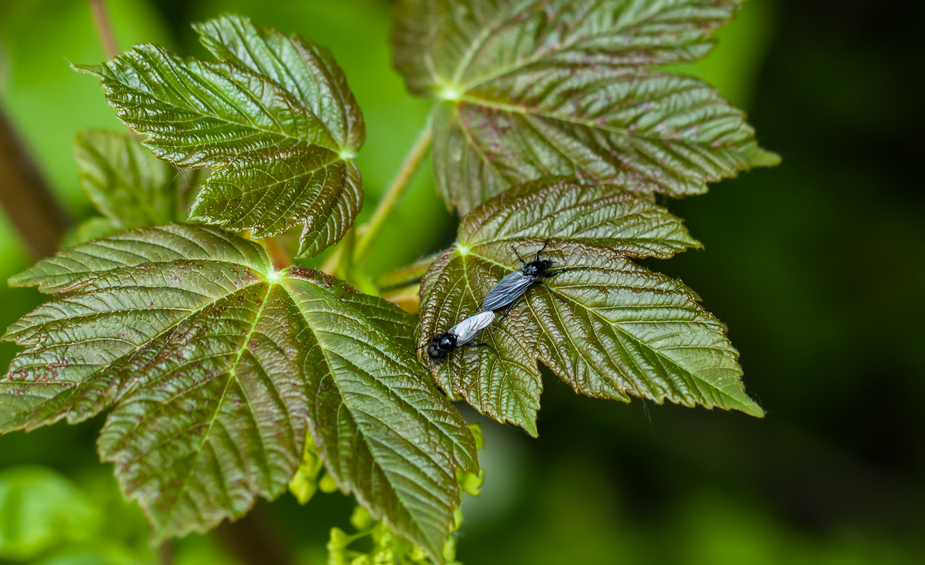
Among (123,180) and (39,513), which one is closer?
(123,180)

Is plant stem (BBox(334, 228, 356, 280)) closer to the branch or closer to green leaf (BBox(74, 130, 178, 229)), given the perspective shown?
green leaf (BBox(74, 130, 178, 229))

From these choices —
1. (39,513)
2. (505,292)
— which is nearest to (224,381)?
(505,292)

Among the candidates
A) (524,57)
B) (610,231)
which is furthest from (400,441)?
(524,57)

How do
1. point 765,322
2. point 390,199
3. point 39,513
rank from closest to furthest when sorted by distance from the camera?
point 390,199
point 39,513
point 765,322

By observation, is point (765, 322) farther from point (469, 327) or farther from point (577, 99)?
point (469, 327)

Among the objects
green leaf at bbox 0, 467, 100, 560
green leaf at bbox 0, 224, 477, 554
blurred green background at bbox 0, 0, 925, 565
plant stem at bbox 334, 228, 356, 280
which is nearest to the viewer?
green leaf at bbox 0, 224, 477, 554

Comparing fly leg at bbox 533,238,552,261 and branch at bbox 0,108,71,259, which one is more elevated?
branch at bbox 0,108,71,259

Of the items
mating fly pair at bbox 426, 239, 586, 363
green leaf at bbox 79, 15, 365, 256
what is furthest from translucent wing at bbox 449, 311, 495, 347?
green leaf at bbox 79, 15, 365, 256
